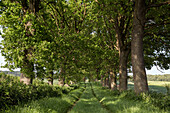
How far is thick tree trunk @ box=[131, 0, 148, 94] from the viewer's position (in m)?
10.6

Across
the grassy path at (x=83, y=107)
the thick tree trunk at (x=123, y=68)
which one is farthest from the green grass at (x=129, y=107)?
the thick tree trunk at (x=123, y=68)

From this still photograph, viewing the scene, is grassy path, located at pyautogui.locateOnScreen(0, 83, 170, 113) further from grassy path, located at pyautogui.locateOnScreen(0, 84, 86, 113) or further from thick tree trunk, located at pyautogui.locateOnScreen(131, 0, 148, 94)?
thick tree trunk, located at pyautogui.locateOnScreen(131, 0, 148, 94)

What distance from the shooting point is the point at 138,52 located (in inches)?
437

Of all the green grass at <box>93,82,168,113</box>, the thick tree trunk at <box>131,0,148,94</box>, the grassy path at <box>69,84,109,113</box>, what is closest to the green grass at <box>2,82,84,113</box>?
the grassy path at <box>69,84,109,113</box>

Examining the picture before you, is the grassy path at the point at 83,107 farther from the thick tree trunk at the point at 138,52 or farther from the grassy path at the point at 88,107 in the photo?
the thick tree trunk at the point at 138,52

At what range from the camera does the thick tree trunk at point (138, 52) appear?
10.6m

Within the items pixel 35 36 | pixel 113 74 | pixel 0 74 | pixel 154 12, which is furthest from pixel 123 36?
pixel 0 74

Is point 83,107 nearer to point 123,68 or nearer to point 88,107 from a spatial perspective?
point 88,107

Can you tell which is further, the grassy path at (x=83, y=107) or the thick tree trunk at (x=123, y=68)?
the thick tree trunk at (x=123, y=68)

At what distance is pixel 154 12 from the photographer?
1298 cm

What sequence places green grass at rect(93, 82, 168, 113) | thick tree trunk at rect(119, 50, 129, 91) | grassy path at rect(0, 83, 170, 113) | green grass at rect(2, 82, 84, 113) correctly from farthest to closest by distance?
thick tree trunk at rect(119, 50, 129, 91) → green grass at rect(93, 82, 168, 113) → grassy path at rect(0, 83, 170, 113) → green grass at rect(2, 82, 84, 113)

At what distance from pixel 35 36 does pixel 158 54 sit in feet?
55.1

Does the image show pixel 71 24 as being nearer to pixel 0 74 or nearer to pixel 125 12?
pixel 125 12

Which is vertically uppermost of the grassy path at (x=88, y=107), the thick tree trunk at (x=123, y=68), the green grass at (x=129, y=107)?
the thick tree trunk at (x=123, y=68)
